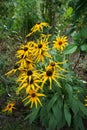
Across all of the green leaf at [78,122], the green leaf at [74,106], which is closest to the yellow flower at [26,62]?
the green leaf at [74,106]

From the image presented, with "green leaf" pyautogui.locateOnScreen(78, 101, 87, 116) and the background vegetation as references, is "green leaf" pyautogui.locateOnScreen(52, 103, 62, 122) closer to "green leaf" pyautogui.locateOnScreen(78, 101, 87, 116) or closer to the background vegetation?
"green leaf" pyautogui.locateOnScreen(78, 101, 87, 116)

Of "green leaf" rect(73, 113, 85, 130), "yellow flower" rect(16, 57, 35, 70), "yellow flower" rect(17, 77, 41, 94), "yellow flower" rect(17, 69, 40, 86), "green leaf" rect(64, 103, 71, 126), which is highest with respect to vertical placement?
"yellow flower" rect(16, 57, 35, 70)

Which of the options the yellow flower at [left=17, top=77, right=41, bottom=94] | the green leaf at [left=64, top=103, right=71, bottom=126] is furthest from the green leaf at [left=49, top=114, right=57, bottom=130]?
the yellow flower at [left=17, top=77, right=41, bottom=94]

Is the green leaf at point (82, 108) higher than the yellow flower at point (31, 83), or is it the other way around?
the yellow flower at point (31, 83)

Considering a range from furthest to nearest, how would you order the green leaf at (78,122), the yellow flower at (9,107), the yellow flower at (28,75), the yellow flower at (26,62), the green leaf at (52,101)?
the yellow flower at (9,107)
the green leaf at (78,122)
the green leaf at (52,101)
the yellow flower at (26,62)
the yellow flower at (28,75)

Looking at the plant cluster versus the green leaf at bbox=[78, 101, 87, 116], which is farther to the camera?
the green leaf at bbox=[78, 101, 87, 116]

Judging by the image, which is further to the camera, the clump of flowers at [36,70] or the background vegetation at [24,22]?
the background vegetation at [24,22]

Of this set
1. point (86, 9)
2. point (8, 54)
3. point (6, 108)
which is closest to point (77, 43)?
point (86, 9)

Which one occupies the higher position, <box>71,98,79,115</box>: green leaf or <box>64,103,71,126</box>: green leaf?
<box>71,98,79,115</box>: green leaf

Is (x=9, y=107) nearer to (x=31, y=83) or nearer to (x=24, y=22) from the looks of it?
(x=31, y=83)

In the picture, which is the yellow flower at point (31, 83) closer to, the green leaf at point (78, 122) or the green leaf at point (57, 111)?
the green leaf at point (57, 111)

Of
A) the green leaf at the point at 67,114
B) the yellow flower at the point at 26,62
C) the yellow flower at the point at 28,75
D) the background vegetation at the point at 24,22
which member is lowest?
the green leaf at the point at 67,114

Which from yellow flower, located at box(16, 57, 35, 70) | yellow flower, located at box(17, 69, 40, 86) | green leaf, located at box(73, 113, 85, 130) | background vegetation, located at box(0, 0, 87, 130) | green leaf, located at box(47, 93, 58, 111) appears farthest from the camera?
background vegetation, located at box(0, 0, 87, 130)

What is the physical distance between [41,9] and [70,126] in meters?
2.42
